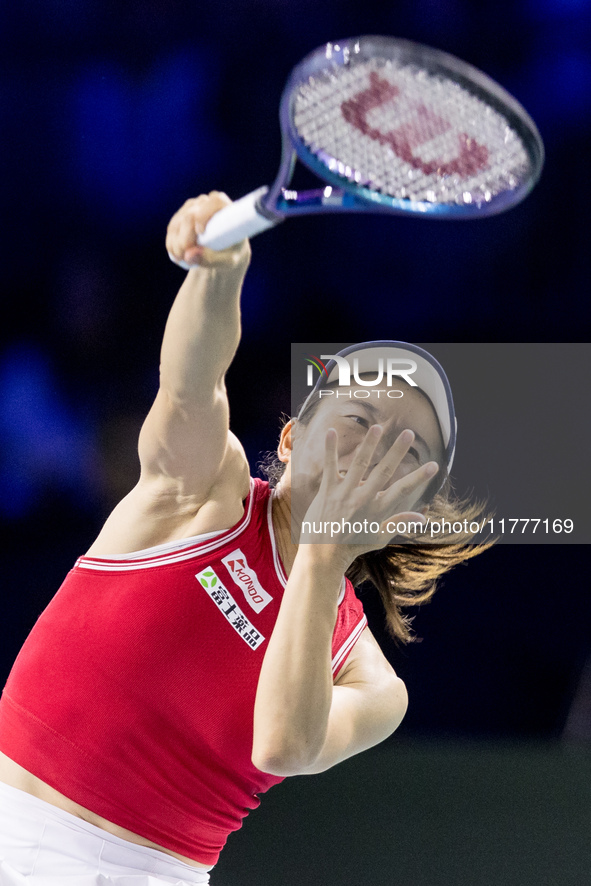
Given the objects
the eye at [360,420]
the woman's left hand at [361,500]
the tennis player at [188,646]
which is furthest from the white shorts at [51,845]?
the eye at [360,420]

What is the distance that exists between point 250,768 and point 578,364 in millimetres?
1860

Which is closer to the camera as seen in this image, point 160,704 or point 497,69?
point 160,704

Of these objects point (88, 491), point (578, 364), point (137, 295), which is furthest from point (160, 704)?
point (578, 364)

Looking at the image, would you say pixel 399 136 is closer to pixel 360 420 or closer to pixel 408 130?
pixel 408 130

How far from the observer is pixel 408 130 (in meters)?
0.99

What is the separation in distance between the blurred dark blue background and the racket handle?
65.9 inches

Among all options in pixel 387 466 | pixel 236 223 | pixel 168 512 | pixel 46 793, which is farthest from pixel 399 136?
pixel 46 793

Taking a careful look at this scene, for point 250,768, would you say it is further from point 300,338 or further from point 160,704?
point 300,338

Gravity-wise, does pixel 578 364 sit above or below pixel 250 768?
below

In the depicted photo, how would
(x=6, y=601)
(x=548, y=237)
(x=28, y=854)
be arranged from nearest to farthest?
(x=28, y=854) < (x=6, y=601) < (x=548, y=237)

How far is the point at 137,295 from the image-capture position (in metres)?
2.58

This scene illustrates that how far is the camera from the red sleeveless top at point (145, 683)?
3.43 feet

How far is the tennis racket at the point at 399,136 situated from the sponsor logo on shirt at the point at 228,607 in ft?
1.31

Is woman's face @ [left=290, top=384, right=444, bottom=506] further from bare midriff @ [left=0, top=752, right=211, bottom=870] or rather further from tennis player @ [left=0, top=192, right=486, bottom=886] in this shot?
bare midriff @ [left=0, top=752, right=211, bottom=870]
